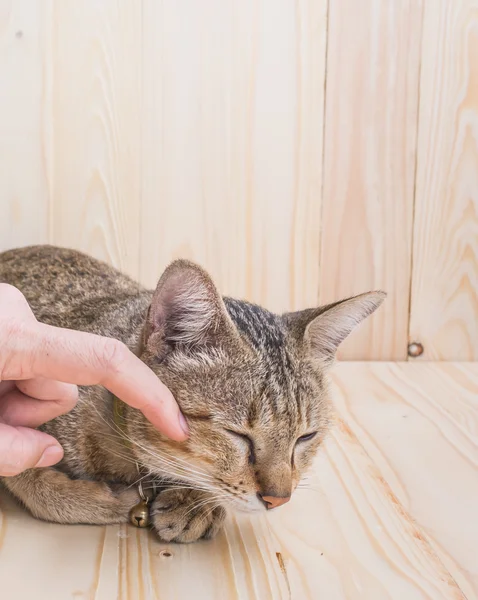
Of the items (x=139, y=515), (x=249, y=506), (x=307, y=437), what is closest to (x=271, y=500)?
(x=249, y=506)

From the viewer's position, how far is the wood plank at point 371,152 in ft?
8.45

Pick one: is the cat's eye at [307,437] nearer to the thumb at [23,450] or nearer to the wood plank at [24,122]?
the thumb at [23,450]

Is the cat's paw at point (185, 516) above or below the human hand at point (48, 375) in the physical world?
below

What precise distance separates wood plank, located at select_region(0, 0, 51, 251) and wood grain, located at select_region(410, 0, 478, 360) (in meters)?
1.24

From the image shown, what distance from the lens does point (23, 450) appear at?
123cm

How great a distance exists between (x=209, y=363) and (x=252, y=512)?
28 centimetres

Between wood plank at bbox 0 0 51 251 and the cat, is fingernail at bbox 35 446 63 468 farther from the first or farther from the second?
wood plank at bbox 0 0 51 251

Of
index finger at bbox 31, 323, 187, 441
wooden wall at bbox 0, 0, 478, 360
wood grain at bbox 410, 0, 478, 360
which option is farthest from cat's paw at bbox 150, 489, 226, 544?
wood grain at bbox 410, 0, 478, 360

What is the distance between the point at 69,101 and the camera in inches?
96.7

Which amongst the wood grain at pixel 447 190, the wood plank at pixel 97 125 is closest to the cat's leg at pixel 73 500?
the wood plank at pixel 97 125

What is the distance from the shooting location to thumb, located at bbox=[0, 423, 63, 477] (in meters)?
1.21

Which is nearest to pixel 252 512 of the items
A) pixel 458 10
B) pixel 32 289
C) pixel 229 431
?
pixel 229 431

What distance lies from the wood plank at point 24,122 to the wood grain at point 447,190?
1237mm

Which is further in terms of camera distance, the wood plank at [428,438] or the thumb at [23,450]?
the wood plank at [428,438]
